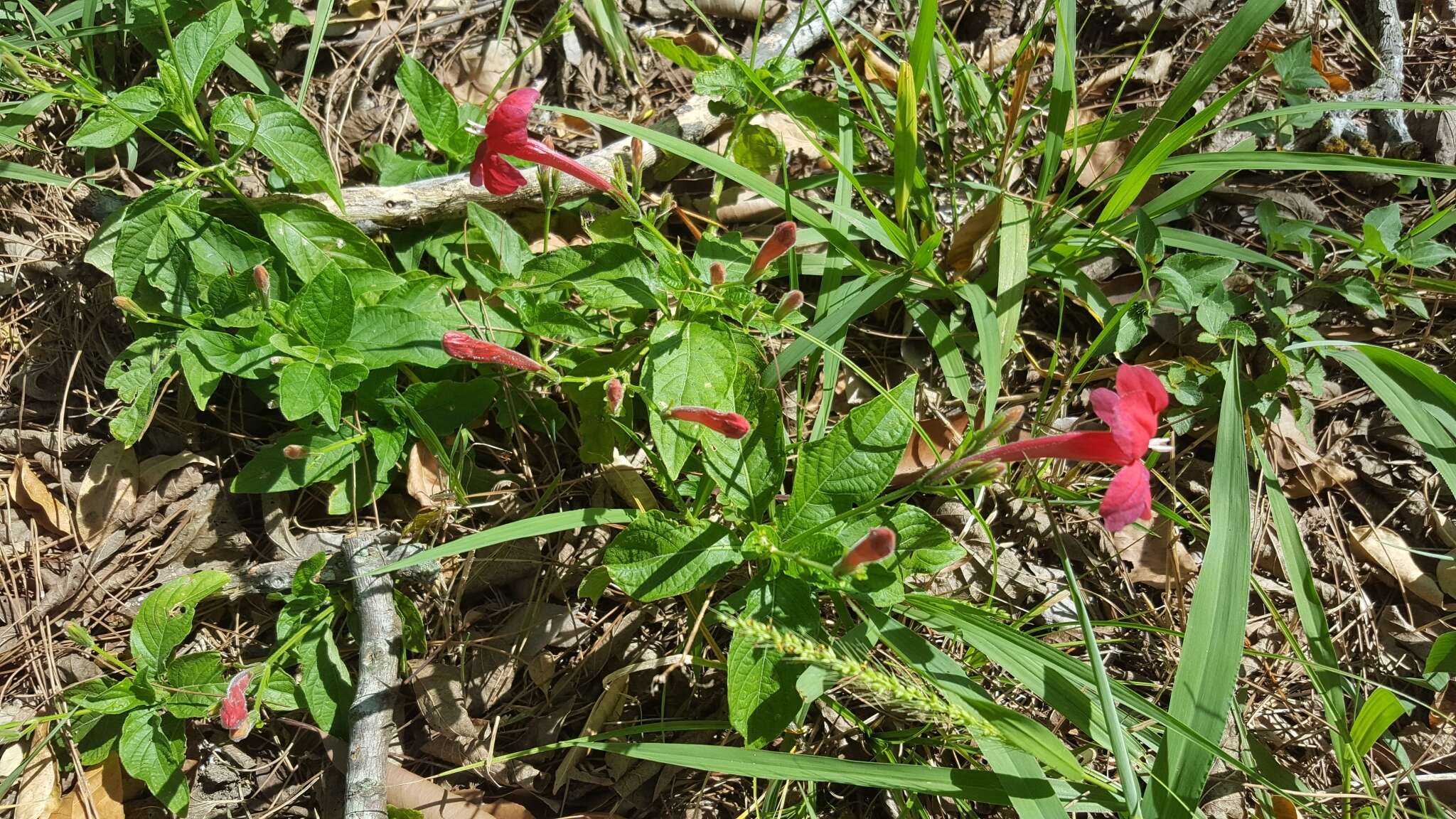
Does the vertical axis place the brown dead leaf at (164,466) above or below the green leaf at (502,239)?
below

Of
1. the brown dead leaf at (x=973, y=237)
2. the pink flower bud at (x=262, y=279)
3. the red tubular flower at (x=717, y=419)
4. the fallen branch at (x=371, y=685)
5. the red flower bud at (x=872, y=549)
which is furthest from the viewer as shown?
the brown dead leaf at (x=973, y=237)

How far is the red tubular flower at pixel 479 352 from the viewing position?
1.85 meters

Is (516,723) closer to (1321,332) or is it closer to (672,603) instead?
(672,603)

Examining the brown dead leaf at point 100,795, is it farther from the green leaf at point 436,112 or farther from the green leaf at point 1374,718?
the green leaf at point 1374,718

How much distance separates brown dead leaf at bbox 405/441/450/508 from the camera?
236 cm

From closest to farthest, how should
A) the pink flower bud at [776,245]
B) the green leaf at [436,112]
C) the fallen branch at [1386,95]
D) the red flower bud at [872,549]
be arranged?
the red flower bud at [872,549] < the pink flower bud at [776,245] < the green leaf at [436,112] < the fallen branch at [1386,95]

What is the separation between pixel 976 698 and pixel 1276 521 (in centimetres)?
103

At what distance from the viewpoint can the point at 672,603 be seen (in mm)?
2289

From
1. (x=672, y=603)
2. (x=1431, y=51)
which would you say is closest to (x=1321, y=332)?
(x=1431, y=51)

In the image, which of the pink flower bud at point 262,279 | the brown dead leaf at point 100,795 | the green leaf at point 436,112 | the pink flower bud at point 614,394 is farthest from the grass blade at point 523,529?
the green leaf at point 436,112

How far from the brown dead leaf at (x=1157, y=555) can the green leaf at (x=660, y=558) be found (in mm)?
1276

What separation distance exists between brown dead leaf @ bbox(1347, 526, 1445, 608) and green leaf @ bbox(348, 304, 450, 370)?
258cm

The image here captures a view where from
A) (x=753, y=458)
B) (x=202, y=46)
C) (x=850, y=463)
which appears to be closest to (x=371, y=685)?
(x=753, y=458)

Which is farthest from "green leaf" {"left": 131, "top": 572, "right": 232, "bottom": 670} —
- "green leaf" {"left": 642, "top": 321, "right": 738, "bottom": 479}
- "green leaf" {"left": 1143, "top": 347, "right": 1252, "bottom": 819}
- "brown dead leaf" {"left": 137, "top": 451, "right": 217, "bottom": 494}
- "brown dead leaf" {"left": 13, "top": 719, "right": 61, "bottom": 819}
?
"green leaf" {"left": 1143, "top": 347, "right": 1252, "bottom": 819}
